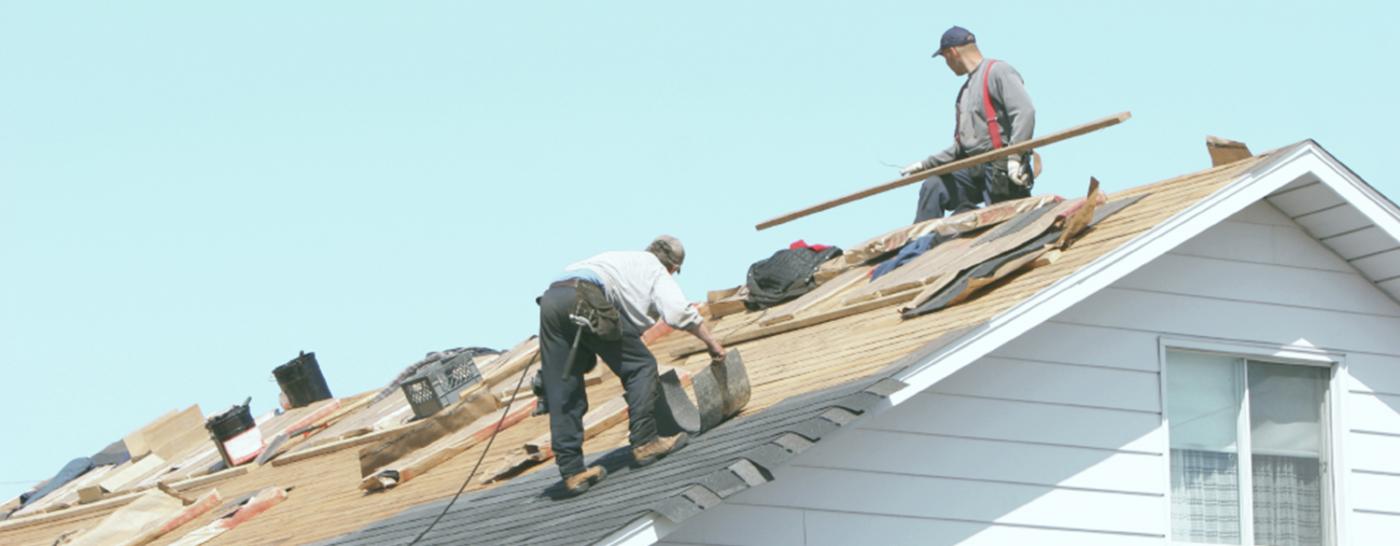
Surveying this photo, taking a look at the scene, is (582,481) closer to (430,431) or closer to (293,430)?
(430,431)

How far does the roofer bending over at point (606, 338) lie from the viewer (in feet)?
37.0

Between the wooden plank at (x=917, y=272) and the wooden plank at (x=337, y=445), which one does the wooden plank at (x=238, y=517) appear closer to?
the wooden plank at (x=337, y=445)

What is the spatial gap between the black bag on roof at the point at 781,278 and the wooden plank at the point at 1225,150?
3435mm

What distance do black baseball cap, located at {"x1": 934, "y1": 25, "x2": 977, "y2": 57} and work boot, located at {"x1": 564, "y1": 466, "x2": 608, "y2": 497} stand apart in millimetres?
5805

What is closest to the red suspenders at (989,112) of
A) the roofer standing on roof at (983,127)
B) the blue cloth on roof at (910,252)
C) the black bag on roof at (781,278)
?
the roofer standing on roof at (983,127)

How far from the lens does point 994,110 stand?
16.0m

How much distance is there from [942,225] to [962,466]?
417 cm

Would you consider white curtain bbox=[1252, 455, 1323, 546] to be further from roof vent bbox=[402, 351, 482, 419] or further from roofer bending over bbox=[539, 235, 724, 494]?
roof vent bbox=[402, 351, 482, 419]

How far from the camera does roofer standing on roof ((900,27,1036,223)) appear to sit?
1573 cm

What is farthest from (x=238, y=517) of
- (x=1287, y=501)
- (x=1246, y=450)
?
(x=1287, y=501)

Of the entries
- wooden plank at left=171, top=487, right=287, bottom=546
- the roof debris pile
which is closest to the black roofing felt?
the roof debris pile

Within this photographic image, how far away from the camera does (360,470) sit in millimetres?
15438

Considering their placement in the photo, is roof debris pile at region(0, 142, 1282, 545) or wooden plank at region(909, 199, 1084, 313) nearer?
roof debris pile at region(0, 142, 1282, 545)

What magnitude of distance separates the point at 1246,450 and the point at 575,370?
4.11 metres
